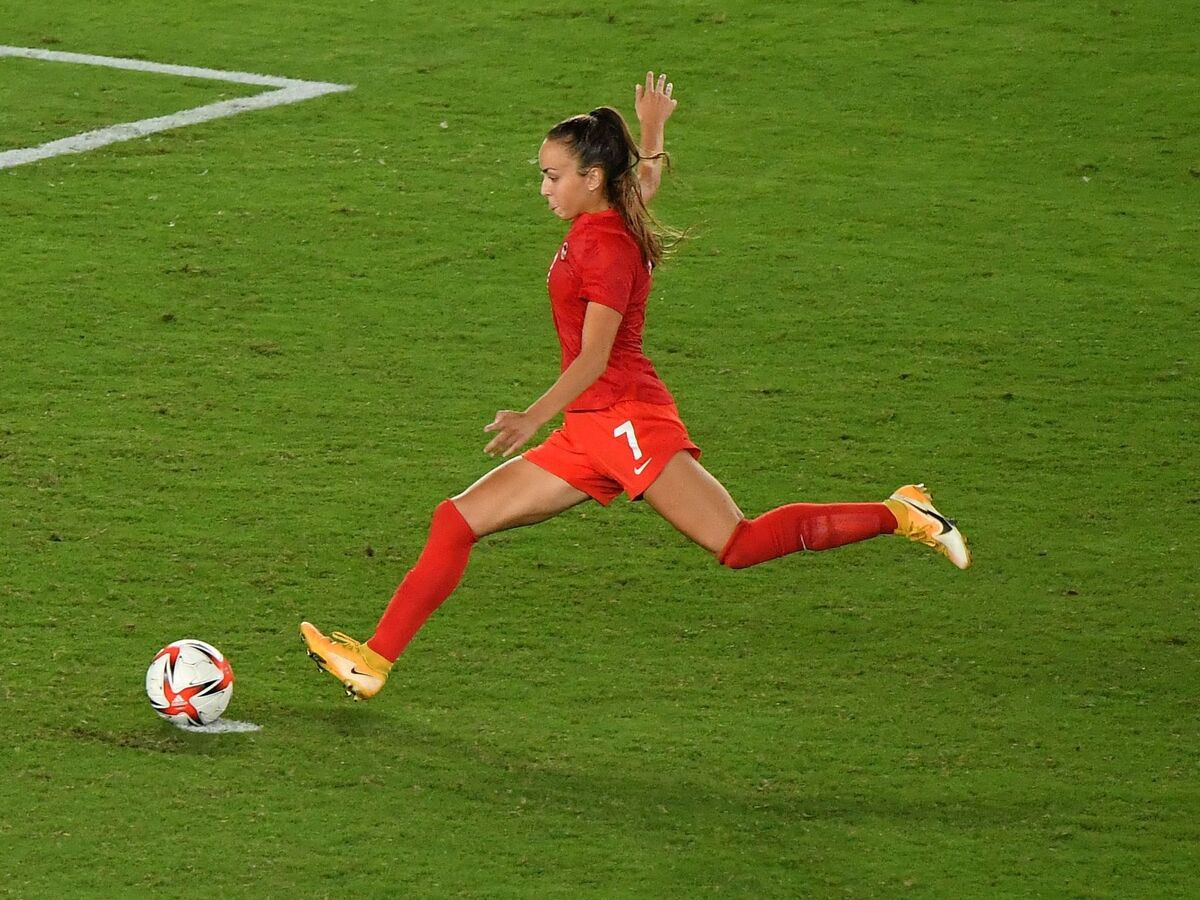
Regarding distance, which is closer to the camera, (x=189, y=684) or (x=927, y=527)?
(x=189, y=684)

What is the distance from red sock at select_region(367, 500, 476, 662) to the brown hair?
882 millimetres

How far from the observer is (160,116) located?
400 inches

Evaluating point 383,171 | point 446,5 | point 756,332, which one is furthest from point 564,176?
point 446,5

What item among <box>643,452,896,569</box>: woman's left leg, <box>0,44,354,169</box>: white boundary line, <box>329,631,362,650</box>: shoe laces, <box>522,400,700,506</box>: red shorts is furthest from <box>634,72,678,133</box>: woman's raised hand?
<box>0,44,354,169</box>: white boundary line

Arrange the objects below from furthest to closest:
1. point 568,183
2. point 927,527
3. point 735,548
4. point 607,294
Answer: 1. point 927,527
2. point 735,548
3. point 568,183
4. point 607,294

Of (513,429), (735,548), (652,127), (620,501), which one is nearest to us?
(513,429)

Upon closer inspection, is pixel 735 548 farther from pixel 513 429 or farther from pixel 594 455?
pixel 513 429

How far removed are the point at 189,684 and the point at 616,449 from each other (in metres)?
1.26

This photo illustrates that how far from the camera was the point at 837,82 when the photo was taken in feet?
35.6

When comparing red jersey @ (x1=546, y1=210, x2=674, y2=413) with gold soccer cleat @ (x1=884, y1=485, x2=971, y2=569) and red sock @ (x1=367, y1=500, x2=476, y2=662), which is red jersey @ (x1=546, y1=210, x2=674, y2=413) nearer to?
red sock @ (x1=367, y1=500, x2=476, y2=662)

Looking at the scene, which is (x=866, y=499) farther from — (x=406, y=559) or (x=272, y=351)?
(x=272, y=351)

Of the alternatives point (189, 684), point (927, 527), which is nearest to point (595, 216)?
point (927, 527)

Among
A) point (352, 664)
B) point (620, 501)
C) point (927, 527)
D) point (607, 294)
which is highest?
point (607, 294)

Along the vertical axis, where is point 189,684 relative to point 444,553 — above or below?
below
